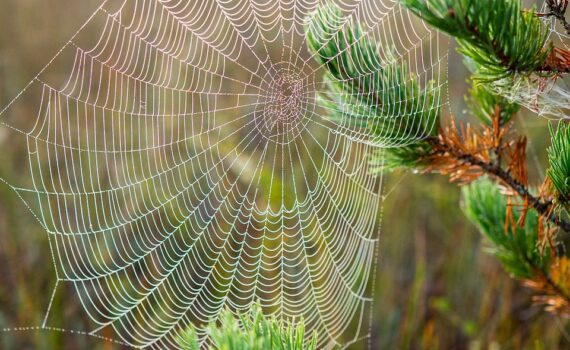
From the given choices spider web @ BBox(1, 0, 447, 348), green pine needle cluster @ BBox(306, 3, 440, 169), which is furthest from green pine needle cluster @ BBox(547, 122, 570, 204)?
spider web @ BBox(1, 0, 447, 348)

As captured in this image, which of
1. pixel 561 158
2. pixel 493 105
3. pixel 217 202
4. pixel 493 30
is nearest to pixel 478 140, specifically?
pixel 493 105

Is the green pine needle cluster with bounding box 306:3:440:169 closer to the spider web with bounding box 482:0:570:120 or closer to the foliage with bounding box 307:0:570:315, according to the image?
the foliage with bounding box 307:0:570:315

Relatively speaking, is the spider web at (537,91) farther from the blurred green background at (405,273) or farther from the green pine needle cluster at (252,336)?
the blurred green background at (405,273)

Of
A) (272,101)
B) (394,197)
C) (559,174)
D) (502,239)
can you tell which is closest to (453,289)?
(394,197)

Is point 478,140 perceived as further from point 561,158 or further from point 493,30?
point 493,30

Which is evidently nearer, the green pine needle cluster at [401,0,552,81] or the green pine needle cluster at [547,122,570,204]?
the green pine needle cluster at [401,0,552,81]

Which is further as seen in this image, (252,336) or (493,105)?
(493,105)

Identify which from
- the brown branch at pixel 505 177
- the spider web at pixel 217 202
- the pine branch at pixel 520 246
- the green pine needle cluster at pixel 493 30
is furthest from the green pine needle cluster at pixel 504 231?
the spider web at pixel 217 202
